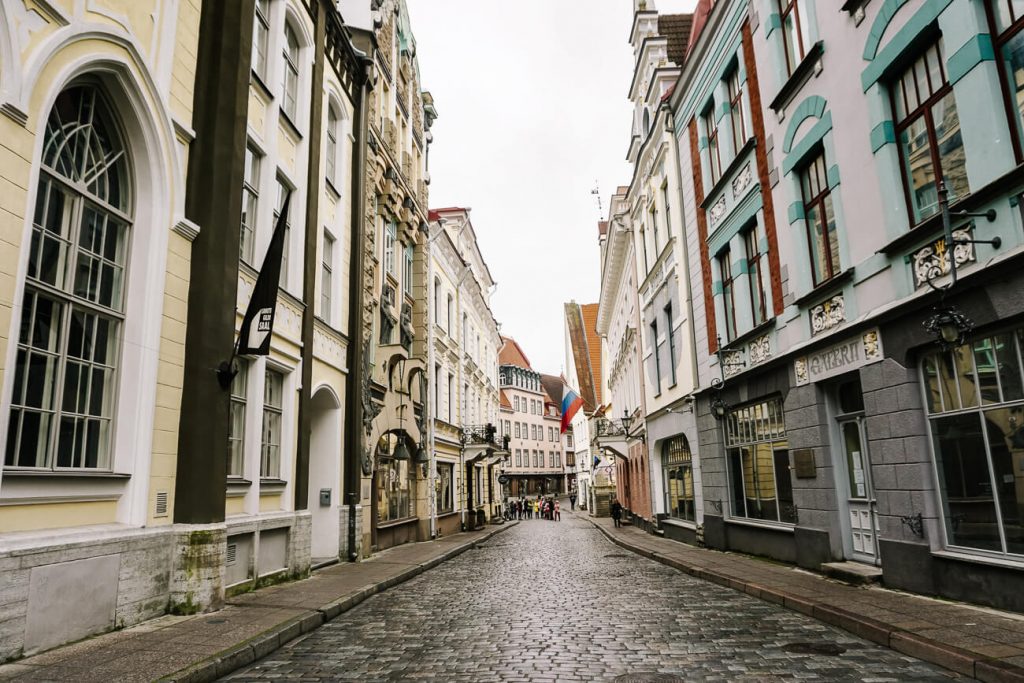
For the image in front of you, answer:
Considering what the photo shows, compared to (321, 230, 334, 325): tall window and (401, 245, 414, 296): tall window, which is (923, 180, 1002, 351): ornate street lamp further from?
(401, 245, 414, 296): tall window

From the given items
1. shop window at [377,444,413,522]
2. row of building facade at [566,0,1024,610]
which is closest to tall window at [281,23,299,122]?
row of building facade at [566,0,1024,610]

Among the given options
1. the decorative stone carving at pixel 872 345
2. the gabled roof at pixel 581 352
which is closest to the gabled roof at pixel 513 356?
the gabled roof at pixel 581 352

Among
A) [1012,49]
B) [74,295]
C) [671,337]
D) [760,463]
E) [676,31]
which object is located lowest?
[760,463]

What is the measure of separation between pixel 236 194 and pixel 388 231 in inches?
446

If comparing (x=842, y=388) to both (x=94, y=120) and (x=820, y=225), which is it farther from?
(x=94, y=120)

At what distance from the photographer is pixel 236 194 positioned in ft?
32.7

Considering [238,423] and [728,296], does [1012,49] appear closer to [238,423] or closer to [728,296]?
[728,296]

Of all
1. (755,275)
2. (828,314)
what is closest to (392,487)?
(755,275)

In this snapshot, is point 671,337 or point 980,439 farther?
point 671,337

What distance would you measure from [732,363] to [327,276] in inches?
353

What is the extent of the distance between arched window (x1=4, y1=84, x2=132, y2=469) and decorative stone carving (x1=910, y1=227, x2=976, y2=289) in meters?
9.48

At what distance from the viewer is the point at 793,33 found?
41.0 ft

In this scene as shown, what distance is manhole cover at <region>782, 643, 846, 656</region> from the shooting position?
6.55 metres

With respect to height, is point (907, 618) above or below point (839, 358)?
below
